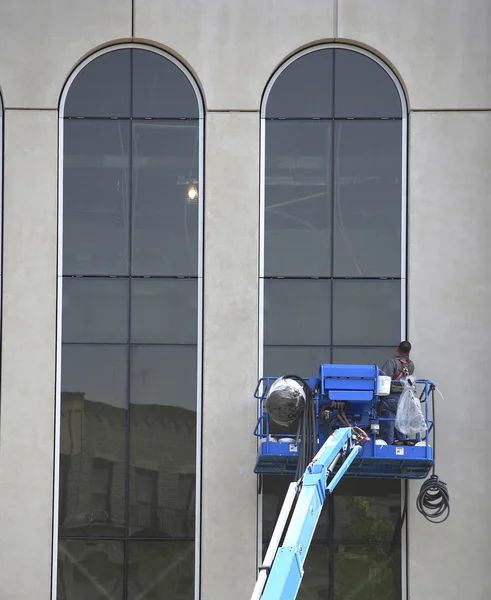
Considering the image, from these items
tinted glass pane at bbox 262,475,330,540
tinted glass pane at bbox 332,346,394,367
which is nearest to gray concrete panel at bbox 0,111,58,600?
tinted glass pane at bbox 262,475,330,540

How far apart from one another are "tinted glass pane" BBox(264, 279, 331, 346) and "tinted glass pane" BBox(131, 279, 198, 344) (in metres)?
1.23

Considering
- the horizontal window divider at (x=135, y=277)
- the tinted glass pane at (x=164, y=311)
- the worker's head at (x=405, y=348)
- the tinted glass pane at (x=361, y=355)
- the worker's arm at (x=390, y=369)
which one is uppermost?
the horizontal window divider at (x=135, y=277)

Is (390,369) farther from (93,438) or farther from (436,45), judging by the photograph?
(436,45)

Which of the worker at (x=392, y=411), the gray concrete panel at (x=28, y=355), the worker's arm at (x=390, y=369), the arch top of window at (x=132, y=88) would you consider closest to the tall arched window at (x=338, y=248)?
the worker's arm at (x=390, y=369)

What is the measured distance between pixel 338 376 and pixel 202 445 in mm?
3185

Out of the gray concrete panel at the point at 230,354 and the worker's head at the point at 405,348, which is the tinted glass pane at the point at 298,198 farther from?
the worker's head at the point at 405,348

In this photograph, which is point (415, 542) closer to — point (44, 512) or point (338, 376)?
point (338, 376)

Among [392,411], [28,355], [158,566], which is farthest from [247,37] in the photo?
[158,566]

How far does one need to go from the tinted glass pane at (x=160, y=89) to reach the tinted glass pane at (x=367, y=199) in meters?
2.55

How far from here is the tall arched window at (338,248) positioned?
17547mm

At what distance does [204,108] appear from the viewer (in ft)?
59.3

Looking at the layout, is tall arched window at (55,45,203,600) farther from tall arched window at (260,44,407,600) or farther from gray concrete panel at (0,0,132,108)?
tall arched window at (260,44,407,600)

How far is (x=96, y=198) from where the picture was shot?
1803 cm

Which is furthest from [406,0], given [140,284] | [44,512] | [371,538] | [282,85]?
[44,512]
